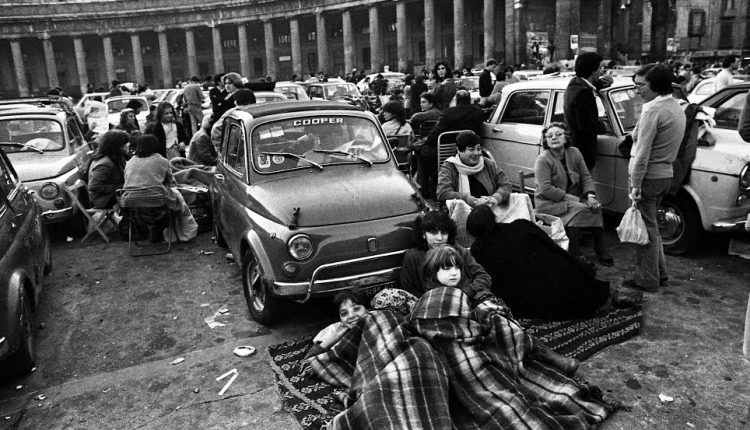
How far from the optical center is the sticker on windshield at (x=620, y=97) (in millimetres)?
7082

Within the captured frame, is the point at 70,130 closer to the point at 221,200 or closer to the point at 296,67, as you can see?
the point at 221,200

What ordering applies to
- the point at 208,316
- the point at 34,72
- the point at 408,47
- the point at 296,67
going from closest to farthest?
the point at 208,316 < the point at 408,47 < the point at 296,67 < the point at 34,72

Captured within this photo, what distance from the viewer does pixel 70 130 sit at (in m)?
9.88

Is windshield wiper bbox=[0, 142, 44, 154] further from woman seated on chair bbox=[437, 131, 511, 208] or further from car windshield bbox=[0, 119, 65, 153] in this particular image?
woman seated on chair bbox=[437, 131, 511, 208]

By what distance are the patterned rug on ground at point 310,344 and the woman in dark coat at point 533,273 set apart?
0.13 metres

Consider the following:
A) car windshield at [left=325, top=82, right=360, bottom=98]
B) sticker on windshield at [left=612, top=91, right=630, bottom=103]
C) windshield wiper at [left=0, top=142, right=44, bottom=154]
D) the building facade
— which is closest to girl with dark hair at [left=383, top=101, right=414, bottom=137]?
sticker on windshield at [left=612, top=91, right=630, bottom=103]

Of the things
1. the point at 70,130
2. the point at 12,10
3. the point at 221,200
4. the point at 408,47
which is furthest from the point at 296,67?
the point at 221,200

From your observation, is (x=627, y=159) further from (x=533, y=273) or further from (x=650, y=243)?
(x=533, y=273)

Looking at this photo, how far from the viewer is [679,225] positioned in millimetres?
6637

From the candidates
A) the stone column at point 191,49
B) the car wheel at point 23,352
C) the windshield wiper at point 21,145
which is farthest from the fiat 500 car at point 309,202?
the stone column at point 191,49

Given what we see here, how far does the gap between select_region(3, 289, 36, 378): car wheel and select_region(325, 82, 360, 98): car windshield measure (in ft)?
48.0

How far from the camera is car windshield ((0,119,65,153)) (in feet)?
30.3

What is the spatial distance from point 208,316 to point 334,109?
2.51m

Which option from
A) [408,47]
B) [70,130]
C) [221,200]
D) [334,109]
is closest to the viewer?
[334,109]
